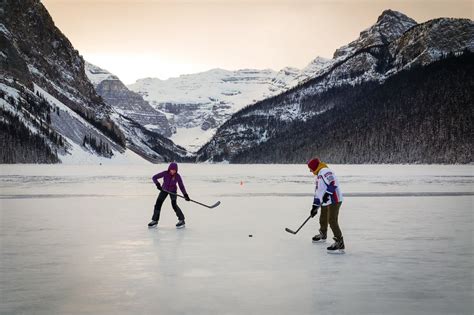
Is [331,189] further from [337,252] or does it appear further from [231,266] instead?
[231,266]

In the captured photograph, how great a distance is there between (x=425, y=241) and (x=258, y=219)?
8081 millimetres

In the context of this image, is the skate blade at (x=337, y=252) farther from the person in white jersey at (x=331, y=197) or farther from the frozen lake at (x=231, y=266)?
the frozen lake at (x=231, y=266)

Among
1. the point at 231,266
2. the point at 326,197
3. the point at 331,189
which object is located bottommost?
the point at 231,266

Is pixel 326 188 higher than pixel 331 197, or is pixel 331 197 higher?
pixel 326 188

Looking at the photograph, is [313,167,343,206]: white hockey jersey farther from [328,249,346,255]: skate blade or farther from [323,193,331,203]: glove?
[328,249,346,255]: skate blade

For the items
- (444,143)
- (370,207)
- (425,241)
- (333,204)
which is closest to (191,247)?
(333,204)

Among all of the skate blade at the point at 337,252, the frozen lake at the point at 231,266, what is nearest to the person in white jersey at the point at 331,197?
the skate blade at the point at 337,252

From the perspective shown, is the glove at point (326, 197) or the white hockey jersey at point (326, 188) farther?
the glove at point (326, 197)

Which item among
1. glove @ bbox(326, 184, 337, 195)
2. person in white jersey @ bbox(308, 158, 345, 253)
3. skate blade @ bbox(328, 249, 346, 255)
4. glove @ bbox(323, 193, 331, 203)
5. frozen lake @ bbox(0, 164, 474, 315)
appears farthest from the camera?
glove @ bbox(323, 193, 331, 203)

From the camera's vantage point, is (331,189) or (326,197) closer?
(331,189)

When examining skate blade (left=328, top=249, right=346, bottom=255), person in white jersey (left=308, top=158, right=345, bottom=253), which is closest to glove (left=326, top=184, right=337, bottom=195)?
person in white jersey (left=308, top=158, right=345, bottom=253)

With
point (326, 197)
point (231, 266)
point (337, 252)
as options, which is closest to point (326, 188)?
point (326, 197)

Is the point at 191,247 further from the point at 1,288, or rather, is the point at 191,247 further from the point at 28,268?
the point at 1,288

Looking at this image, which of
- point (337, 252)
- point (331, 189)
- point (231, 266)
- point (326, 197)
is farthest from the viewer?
point (326, 197)
